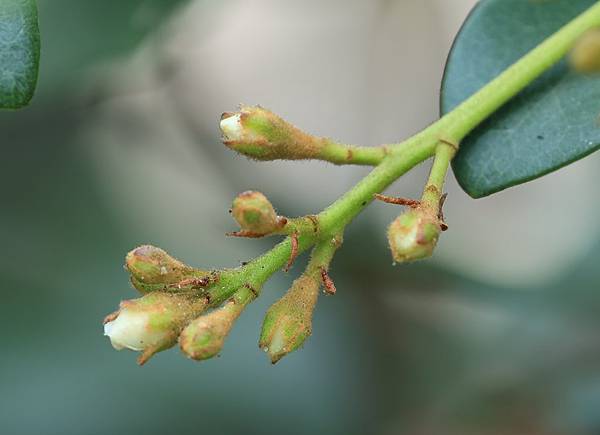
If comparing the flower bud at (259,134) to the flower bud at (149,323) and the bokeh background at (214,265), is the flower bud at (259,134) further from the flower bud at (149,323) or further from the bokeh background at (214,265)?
the bokeh background at (214,265)

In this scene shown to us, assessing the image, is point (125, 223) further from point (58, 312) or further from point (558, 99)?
point (558, 99)

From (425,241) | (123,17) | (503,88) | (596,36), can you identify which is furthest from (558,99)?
(123,17)

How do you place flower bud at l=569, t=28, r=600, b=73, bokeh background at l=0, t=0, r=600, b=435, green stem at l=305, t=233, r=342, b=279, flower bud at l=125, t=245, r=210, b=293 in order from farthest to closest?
bokeh background at l=0, t=0, r=600, b=435 < green stem at l=305, t=233, r=342, b=279 < flower bud at l=125, t=245, r=210, b=293 < flower bud at l=569, t=28, r=600, b=73

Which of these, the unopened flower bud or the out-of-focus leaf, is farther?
the out-of-focus leaf

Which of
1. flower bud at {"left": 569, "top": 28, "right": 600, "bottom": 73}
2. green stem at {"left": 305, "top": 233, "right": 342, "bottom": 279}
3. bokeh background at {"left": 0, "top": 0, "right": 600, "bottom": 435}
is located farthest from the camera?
bokeh background at {"left": 0, "top": 0, "right": 600, "bottom": 435}

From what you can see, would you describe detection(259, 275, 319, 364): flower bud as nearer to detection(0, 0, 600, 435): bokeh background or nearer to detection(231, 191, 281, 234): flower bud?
detection(231, 191, 281, 234): flower bud

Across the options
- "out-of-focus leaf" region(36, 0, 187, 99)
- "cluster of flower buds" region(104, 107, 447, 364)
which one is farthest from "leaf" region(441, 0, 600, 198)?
"out-of-focus leaf" region(36, 0, 187, 99)

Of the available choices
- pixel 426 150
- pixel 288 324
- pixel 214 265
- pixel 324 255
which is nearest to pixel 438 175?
pixel 426 150

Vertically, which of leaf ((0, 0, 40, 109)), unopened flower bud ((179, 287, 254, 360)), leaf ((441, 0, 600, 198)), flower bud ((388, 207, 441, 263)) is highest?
leaf ((0, 0, 40, 109))

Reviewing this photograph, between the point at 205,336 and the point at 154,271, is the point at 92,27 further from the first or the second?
the point at 205,336
